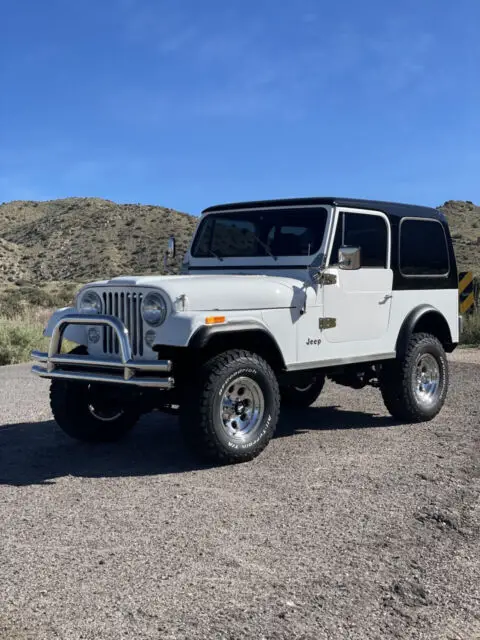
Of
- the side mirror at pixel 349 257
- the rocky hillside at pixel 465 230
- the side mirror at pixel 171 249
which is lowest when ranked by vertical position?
the side mirror at pixel 349 257

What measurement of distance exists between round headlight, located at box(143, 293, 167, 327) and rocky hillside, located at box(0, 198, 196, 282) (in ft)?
150

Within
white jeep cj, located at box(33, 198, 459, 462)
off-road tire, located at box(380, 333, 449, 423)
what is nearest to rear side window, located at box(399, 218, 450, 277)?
Result: white jeep cj, located at box(33, 198, 459, 462)

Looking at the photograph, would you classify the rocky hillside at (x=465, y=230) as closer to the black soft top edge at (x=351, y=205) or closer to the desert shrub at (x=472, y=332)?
the desert shrub at (x=472, y=332)

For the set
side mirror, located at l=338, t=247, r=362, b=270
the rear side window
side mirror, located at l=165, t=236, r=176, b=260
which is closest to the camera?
side mirror, located at l=338, t=247, r=362, b=270

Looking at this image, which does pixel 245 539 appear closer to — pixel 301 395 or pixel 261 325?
pixel 261 325

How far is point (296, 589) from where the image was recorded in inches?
152

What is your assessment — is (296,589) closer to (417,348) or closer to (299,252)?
(299,252)

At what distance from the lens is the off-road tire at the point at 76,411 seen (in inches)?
275

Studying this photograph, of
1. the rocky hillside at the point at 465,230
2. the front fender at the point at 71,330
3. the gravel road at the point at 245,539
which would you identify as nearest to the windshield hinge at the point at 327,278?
the gravel road at the point at 245,539

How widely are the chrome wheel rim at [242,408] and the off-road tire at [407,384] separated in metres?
2.00

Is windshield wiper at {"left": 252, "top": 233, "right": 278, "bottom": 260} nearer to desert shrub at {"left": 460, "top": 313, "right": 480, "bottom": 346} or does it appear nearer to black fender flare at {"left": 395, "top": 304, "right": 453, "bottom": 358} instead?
black fender flare at {"left": 395, "top": 304, "right": 453, "bottom": 358}

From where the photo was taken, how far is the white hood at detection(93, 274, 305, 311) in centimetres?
604

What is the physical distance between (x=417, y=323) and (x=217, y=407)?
123 inches

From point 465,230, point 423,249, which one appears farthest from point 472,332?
point 465,230
